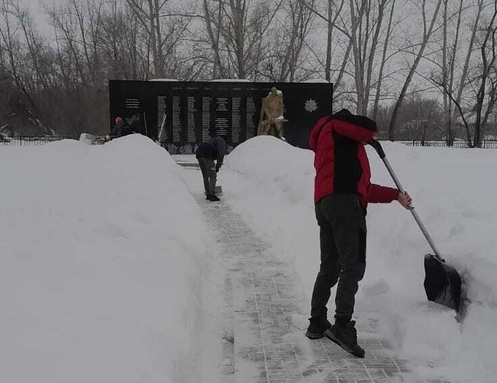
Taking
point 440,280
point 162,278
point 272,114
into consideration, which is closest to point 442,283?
point 440,280

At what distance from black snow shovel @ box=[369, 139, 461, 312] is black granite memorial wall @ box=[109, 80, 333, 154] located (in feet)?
62.1

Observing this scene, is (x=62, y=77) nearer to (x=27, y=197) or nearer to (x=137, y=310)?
(x=27, y=197)

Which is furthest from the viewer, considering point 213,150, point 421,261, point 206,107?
point 206,107

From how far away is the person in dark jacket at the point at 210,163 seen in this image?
37.6 ft

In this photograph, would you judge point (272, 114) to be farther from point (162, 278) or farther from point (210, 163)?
point (162, 278)

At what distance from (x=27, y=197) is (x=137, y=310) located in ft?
11.6

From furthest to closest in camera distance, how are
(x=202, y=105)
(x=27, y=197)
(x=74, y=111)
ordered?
(x=74, y=111), (x=202, y=105), (x=27, y=197)

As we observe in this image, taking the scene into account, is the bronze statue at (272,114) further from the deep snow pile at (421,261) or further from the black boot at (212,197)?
the deep snow pile at (421,261)

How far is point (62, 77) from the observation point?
48.0 m

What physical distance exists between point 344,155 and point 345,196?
11.6 inches

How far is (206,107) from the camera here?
2288 centimetres

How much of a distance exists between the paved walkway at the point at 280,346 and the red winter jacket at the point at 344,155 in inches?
45.0

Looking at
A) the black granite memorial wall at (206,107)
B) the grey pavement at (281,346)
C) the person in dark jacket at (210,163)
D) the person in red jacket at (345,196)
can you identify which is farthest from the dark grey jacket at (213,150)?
the black granite memorial wall at (206,107)

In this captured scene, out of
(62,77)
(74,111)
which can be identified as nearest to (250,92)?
(74,111)
